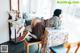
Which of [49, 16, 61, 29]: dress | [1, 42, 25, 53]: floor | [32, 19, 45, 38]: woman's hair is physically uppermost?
[49, 16, 61, 29]: dress

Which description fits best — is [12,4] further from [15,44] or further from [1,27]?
[15,44]

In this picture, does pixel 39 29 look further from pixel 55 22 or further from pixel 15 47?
pixel 15 47

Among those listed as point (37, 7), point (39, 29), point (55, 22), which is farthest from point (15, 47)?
point (37, 7)

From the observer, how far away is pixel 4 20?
2.86 m

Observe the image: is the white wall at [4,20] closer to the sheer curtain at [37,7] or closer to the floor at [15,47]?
the floor at [15,47]

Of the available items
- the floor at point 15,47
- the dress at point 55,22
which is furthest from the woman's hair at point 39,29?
the floor at point 15,47

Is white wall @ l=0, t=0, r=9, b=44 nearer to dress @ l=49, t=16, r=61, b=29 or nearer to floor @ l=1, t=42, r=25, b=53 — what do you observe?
floor @ l=1, t=42, r=25, b=53

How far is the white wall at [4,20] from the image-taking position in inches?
108

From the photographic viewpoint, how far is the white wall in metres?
2.75

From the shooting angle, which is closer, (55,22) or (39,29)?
(55,22)

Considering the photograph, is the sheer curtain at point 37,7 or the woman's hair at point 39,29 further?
the sheer curtain at point 37,7

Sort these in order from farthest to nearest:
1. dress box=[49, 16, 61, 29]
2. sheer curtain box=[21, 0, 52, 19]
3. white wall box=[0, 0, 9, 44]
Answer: sheer curtain box=[21, 0, 52, 19], white wall box=[0, 0, 9, 44], dress box=[49, 16, 61, 29]

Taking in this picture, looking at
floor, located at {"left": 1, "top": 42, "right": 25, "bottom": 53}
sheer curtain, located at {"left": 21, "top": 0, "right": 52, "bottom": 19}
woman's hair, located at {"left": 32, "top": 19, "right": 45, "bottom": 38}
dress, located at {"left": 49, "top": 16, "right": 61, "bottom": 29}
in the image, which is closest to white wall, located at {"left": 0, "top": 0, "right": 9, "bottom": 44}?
floor, located at {"left": 1, "top": 42, "right": 25, "bottom": 53}

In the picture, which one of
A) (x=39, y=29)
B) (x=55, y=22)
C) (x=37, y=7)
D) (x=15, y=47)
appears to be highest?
(x=37, y=7)
